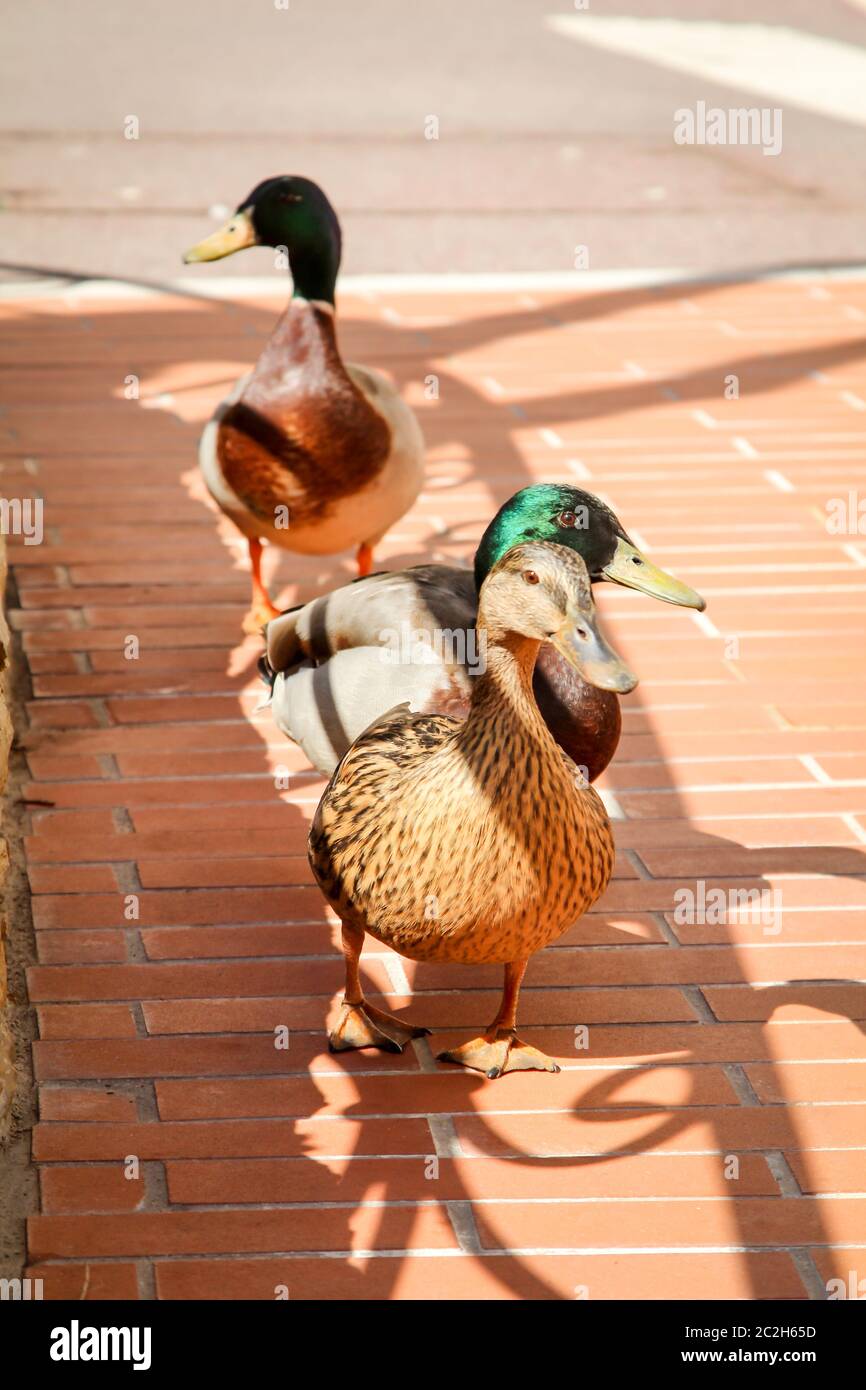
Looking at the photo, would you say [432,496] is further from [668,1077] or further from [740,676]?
[668,1077]

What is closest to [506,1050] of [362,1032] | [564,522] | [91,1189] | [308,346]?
[362,1032]

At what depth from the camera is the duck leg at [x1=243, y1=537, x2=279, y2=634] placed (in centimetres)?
402

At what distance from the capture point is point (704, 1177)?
246 cm

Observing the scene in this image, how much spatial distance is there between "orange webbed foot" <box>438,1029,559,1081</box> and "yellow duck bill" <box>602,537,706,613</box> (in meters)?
0.71

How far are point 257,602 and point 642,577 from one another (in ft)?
4.52

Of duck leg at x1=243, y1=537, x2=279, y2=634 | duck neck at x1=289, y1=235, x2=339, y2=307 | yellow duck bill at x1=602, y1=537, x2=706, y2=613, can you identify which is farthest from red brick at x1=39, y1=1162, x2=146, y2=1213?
duck neck at x1=289, y1=235, x2=339, y2=307

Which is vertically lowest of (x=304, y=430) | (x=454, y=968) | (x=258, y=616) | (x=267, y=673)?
(x=454, y=968)

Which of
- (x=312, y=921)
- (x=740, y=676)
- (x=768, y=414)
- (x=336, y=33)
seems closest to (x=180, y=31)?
(x=336, y=33)

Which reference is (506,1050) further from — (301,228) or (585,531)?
(301,228)

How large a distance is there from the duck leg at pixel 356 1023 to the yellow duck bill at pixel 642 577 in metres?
0.71

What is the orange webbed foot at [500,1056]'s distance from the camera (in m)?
2.65

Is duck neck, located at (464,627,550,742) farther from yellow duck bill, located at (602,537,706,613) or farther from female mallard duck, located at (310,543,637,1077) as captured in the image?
yellow duck bill, located at (602,537,706,613)

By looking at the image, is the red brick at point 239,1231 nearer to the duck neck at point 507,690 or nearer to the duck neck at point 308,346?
the duck neck at point 507,690

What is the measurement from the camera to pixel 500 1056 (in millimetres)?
2652
